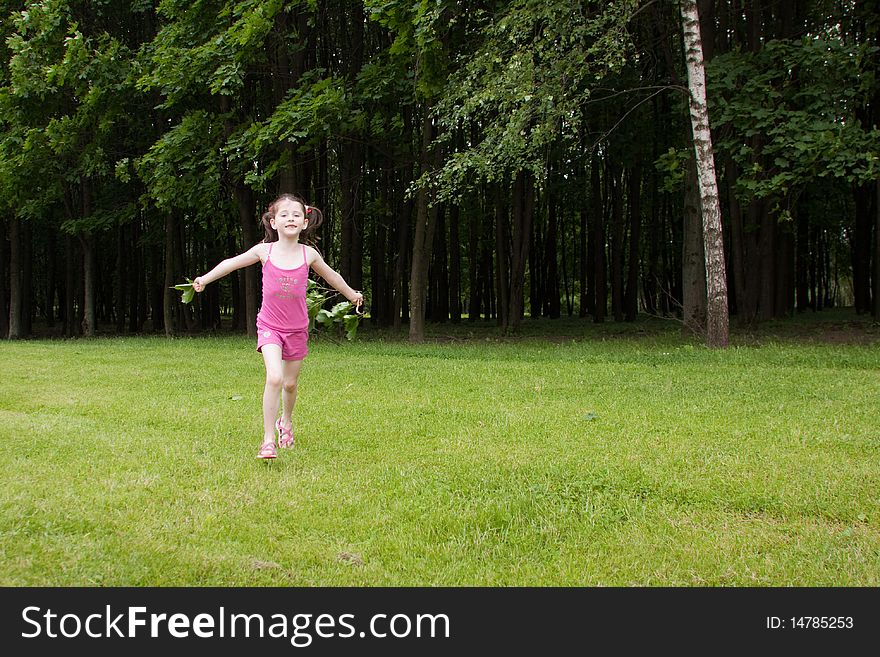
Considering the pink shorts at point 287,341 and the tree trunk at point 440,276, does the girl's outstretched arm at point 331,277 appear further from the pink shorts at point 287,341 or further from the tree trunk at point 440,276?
the tree trunk at point 440,276

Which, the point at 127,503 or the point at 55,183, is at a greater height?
the point at 55,183

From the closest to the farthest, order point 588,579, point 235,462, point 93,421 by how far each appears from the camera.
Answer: point 588,579 → point 235,462 → point 93,421

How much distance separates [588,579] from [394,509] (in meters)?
1.51

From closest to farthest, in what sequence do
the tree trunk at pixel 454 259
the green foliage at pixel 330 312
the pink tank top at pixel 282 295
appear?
1. the pink tank top at pixel 282 295
2. the green foliage at pixel 330 312
3. the tree trunk at pixel 454 259

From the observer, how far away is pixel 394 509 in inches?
189

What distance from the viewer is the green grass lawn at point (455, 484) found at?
3.83 metres

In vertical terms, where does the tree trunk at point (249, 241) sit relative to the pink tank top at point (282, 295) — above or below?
above

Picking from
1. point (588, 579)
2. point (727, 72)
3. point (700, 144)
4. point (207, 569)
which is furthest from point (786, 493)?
point (727, 72)

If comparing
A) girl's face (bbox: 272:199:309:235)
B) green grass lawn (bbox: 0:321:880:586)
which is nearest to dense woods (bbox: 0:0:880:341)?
green grass lawn (bbox: 0:321:880:586)

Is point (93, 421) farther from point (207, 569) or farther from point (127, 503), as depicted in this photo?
point (207, 569)

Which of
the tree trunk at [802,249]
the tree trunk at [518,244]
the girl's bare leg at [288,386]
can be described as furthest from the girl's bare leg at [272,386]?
the tree trunk at [802,249]

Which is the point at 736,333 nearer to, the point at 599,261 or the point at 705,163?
the point at 705,163

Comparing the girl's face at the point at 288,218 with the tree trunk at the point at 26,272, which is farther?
the tree trunk at the point at 26,272

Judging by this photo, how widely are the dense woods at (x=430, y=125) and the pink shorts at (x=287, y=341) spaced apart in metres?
9.58
